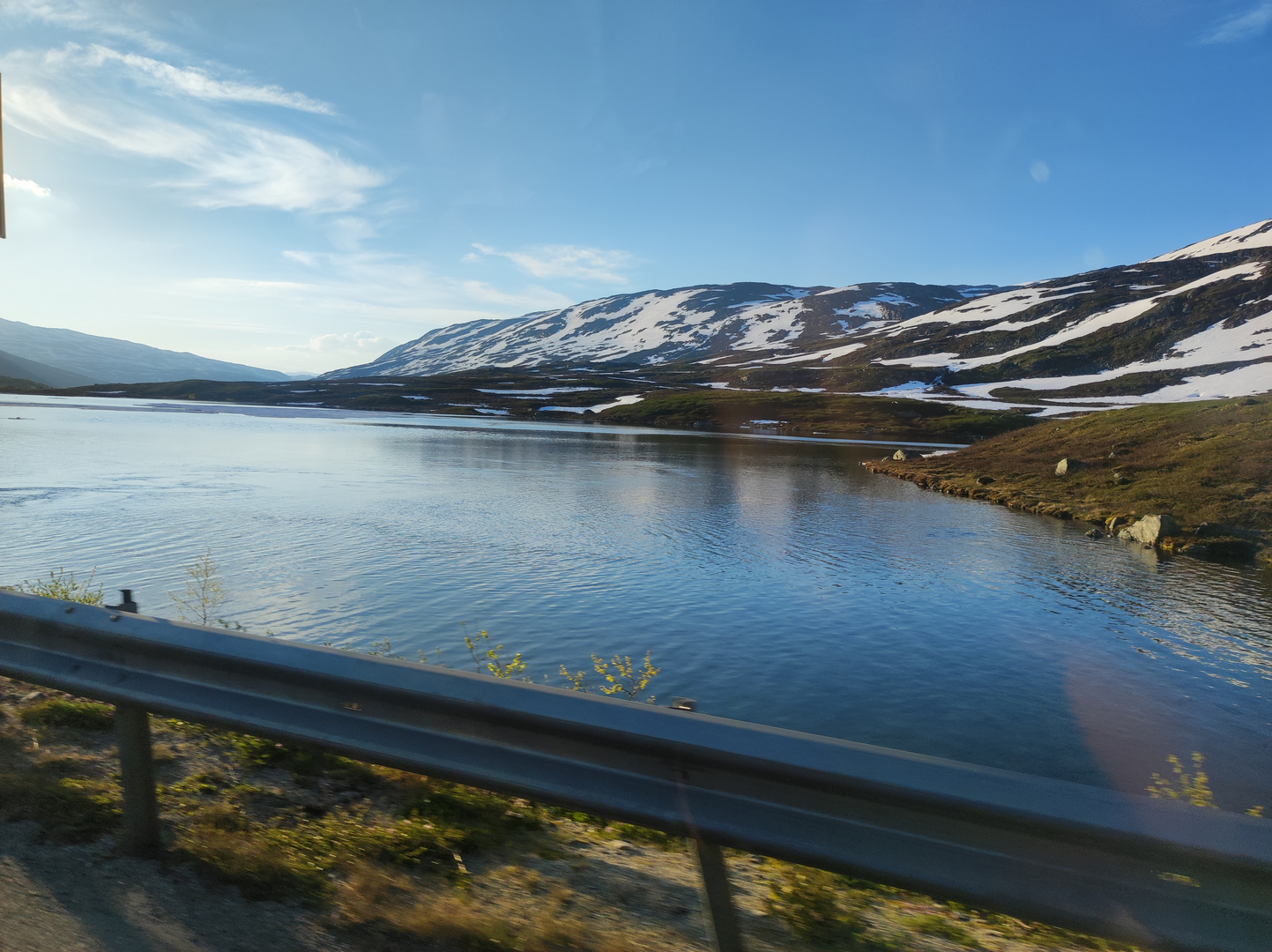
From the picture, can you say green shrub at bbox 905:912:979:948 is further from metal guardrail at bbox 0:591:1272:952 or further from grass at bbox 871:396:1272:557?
grass at bbox 871:396:1272:557

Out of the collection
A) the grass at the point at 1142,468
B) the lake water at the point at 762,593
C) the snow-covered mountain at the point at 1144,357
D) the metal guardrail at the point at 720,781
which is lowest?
the lake water at the point at 762,593

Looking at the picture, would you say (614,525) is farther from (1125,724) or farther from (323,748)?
(323,748)

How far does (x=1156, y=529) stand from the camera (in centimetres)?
2953

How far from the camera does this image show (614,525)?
30406 mm

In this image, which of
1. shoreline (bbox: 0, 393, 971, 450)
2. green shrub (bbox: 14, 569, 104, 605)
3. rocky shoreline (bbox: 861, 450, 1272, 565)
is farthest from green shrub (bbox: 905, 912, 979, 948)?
shoreline (bbox: 0, 393, 971, 450)

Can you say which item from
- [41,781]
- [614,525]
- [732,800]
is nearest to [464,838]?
[732,800]

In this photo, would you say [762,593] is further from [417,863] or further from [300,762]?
[417,863]

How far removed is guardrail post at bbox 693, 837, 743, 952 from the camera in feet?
11.5

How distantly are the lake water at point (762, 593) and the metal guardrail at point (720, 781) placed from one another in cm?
900

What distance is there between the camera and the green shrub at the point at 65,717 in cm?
617

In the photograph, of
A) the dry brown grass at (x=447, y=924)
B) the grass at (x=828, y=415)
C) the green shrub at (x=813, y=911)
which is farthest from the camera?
the grass at (x=828, y=415)

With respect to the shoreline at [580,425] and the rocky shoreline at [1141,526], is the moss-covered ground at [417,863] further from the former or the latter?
the shoreline at [580,425]

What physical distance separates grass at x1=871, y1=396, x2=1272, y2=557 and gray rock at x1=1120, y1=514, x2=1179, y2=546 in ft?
5.67

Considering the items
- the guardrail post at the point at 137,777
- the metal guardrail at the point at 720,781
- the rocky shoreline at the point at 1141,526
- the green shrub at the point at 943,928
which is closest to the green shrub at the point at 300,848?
the guardrail post at the point at 137,777
